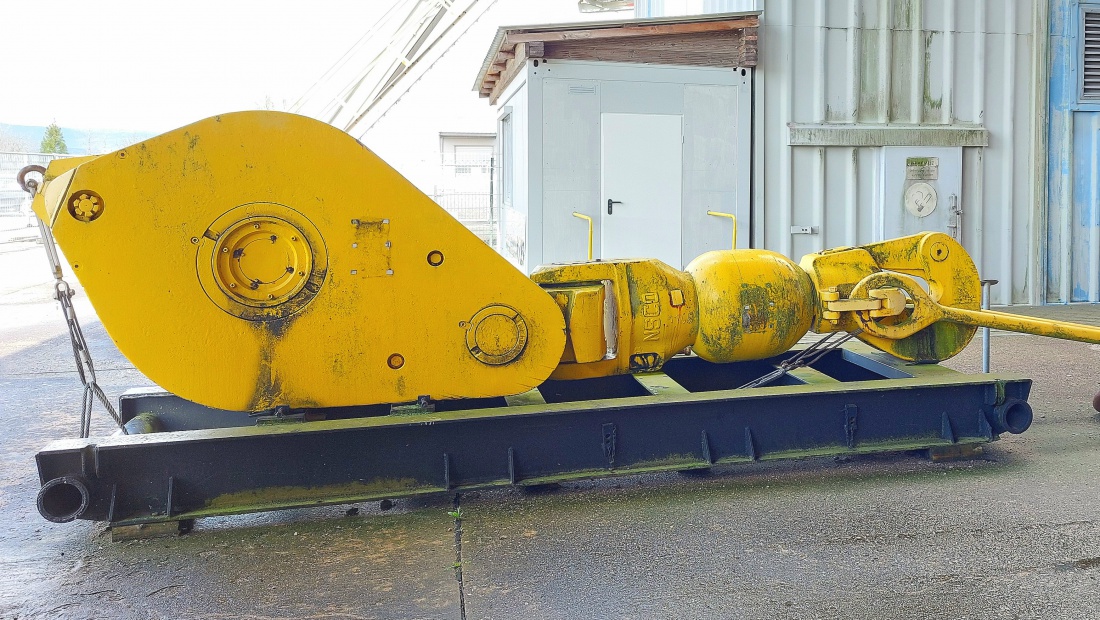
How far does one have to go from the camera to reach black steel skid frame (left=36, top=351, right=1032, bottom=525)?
400 centimetres

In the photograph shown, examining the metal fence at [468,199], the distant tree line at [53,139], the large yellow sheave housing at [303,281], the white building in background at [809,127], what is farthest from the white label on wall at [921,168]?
the distant tree line at [53,139]

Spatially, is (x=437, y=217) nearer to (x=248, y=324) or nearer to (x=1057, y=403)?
(x=248, y=324)

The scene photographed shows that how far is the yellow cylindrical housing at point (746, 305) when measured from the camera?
4.83 metres

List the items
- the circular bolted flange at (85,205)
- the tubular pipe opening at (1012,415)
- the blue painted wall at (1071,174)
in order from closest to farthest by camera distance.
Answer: the circular bolted flange at (85,205) < the tubular pipe opening at (1012,415) < the blue painted wall at (1071,174)

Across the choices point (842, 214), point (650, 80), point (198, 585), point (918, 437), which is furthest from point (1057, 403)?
point (198, 585)

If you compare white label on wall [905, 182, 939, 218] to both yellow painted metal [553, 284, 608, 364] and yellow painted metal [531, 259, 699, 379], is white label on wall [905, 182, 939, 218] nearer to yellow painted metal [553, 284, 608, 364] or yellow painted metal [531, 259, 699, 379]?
yellow painted metal [531, 259, 699, 379]

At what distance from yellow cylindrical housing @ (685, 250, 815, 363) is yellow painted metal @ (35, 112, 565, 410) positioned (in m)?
1.01

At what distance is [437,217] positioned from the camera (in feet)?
13.8

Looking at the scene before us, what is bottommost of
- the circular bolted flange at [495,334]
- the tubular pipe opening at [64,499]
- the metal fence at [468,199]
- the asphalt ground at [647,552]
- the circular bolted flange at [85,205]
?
the asphalt ground at [647,552]

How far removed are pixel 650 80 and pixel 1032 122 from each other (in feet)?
15.6

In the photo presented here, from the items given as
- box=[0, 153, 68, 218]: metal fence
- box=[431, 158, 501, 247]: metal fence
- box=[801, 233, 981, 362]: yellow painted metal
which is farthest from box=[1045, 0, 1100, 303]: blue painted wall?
box=[0, 153, 68, 218]: metal fence

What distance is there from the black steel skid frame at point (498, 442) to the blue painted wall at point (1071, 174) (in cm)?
688

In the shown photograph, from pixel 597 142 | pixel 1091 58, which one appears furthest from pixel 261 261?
pixel 1091 58

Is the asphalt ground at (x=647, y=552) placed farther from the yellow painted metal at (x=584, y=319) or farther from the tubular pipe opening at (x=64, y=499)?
the yellow painted metal at (x=584, y=319)
